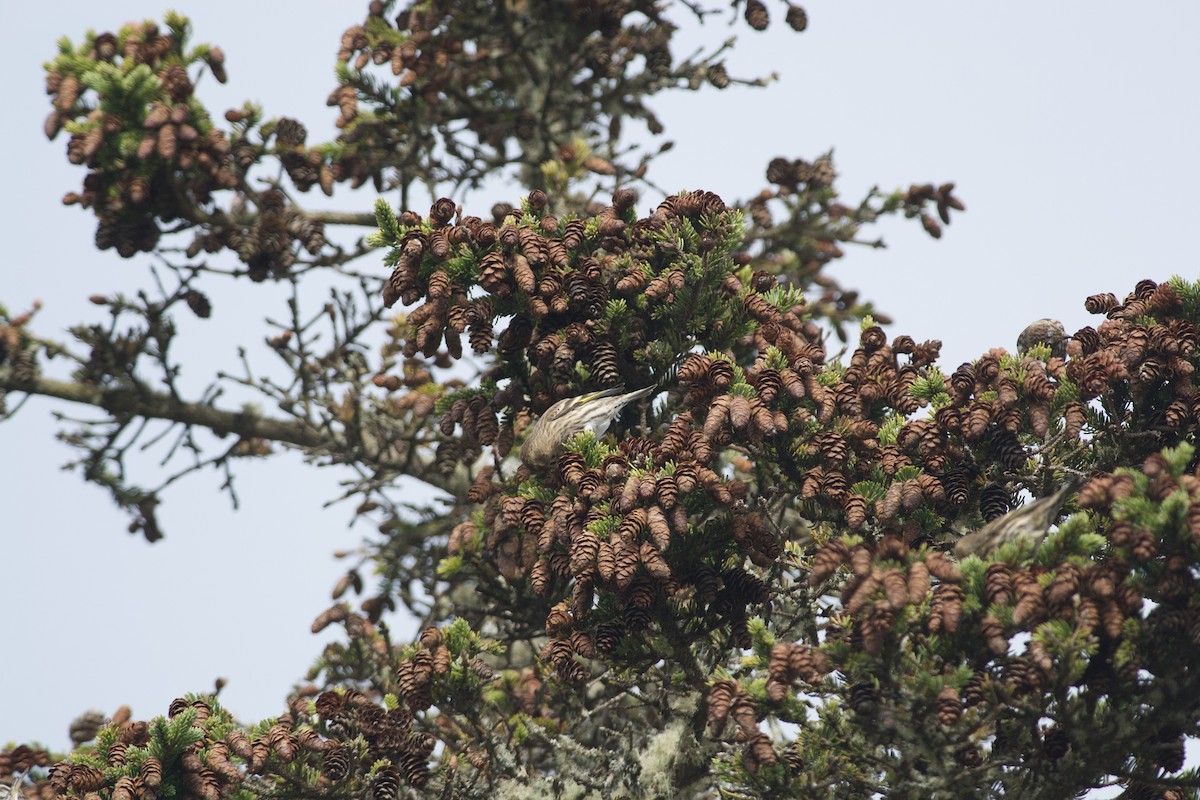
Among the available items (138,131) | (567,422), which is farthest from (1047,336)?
(138,131)

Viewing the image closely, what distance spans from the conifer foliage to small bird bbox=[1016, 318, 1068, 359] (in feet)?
0.08

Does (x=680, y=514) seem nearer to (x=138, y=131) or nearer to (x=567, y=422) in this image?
(x=567, y=422)

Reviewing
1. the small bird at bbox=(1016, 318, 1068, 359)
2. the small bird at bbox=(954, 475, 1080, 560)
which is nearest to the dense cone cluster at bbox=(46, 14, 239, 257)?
the small bird at bbox=(1016, 318, 1068, 359)

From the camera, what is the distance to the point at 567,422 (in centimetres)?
602

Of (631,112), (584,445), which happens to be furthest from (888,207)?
(584,445)

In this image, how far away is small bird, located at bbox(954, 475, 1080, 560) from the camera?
16.4 ft

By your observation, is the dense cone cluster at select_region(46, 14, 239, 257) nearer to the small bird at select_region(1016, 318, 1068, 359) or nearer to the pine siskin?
the pine siskin

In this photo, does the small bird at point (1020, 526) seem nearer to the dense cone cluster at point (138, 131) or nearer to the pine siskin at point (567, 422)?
the pine siskin at point (567, 422)

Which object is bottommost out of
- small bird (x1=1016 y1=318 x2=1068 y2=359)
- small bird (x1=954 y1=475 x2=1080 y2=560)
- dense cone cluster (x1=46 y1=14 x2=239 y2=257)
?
small bird (x1=954 y1=475 x2=1080 y2=560)

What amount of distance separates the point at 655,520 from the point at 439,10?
596 cm

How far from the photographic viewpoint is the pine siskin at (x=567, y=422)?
6.00m

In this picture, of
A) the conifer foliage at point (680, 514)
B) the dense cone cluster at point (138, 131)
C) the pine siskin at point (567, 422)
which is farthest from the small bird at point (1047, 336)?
the dense cone cluster at point (138, 131)

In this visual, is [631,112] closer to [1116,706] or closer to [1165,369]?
[1165,369]

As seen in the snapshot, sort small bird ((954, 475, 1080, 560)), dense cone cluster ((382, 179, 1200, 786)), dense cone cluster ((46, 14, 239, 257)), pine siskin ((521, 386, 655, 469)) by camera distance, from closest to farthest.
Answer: dense cone cluster ((382, 179, 1200, 786))
small bird ((954, 475, 1080, 560))
pine siskin ((521, 386, 655, 469))
dense cone cluster ((46, 14, 239, 257))
